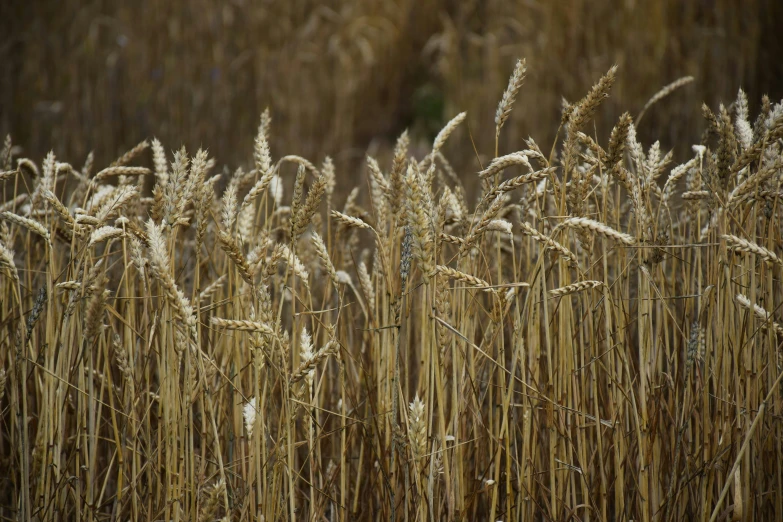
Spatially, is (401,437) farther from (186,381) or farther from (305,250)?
(305,250)

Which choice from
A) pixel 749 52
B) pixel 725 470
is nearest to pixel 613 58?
pixel 749 52

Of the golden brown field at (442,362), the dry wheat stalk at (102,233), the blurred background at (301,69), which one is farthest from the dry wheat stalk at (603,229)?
the blurred background at (301,69)

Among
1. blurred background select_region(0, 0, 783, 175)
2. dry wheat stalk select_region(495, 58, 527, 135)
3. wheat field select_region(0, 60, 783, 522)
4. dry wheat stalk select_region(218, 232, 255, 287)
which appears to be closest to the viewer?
dry wheat stalk select_region(218, 232, 255, 287)

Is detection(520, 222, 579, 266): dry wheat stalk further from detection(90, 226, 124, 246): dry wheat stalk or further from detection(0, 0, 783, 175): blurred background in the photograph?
detection(0, 0, 783, 175): blurred background

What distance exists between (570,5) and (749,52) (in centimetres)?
111

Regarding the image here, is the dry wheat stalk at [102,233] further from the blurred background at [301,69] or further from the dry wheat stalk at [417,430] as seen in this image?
the blurred background at [301,69]

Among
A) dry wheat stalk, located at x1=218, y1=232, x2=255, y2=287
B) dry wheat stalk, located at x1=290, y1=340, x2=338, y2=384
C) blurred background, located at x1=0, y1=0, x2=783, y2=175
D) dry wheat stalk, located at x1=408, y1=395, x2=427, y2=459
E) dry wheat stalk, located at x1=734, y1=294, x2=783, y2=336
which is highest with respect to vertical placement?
blurred background, located at x1=0, y1=0, x2=783, y2=175

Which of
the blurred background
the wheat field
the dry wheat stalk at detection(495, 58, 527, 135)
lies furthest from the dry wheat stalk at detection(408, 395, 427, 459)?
the blurred background

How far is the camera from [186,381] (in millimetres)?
1048

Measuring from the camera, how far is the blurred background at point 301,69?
3691 millimetres

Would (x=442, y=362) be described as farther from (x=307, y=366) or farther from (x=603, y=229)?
(x=603, y=229)

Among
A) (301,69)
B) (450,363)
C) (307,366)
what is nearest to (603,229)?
(307,366)

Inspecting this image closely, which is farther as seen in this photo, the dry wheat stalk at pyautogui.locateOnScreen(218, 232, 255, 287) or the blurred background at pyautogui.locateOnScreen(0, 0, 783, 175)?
the blurred background at pyautogui.locateOnScreen(0, 0, 783, 175)

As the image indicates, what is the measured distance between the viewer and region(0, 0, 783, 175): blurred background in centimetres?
369
